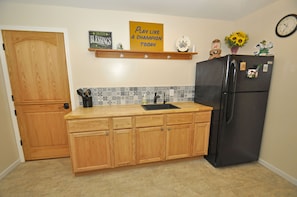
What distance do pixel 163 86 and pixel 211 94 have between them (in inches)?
33.6

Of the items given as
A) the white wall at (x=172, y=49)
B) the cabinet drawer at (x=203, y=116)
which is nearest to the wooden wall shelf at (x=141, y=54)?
the white wall at (x=172, y=49)

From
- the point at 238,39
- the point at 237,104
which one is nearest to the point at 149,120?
the point at 237,104

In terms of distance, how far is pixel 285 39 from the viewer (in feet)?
6.03

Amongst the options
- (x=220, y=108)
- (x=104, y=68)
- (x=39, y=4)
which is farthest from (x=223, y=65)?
(x=39, y=4)

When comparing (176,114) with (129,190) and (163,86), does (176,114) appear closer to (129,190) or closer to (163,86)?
(163,86)

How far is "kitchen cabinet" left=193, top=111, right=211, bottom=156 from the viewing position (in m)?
2.10

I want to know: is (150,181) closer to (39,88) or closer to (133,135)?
(133,135)

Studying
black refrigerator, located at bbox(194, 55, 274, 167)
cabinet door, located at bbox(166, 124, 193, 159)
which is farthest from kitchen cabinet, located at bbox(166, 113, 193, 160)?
black refrigerator, located at bbox(194, 55, 274, 167)

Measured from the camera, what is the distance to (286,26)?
71.4 inches

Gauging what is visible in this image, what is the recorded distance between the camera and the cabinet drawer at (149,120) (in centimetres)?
190

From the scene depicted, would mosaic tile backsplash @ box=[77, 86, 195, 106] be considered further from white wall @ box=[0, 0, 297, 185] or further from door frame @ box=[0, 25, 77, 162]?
door frame @ box=[0, 25, 77, 162]

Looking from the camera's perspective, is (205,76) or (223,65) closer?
(223,65)

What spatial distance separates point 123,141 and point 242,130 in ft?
5.96

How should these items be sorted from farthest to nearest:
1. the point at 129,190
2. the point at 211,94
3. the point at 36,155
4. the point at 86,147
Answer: the point at 36,155
the point at 211,94
the point at 86,147
the point at 129,190
